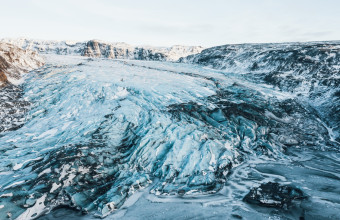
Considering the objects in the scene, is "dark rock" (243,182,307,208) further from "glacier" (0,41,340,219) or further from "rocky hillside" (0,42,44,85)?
"rocky hillside" (0,42,44,85)

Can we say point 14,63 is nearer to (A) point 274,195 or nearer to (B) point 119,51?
(A) point 274,195

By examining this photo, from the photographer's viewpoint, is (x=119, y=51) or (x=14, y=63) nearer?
(x=14, y=63)

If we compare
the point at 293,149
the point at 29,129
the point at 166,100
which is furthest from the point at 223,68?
the point at 29,129

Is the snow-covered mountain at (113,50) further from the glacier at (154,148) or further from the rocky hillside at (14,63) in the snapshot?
the glacier at (154,148)

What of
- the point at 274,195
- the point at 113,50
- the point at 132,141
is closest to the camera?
the point at 274,195

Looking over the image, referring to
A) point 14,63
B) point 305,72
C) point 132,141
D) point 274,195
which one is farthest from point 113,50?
point 274,195
